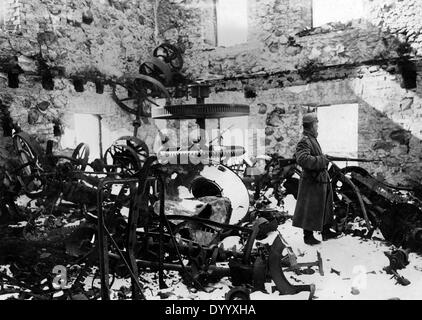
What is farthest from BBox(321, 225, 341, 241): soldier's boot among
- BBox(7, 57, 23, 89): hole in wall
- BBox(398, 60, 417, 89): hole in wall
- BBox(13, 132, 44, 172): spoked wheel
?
BBox(7, 57, 23, 89): hole in wall

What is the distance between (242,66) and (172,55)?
190cm

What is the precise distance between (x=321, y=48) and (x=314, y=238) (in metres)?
5.11

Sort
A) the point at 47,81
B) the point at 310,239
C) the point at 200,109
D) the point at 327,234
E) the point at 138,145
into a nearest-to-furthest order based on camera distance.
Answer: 1. the point at 310,239
2. the point at 327,234
3. the point at 200,109
4. the point at 138,145
5. the point at 47,81

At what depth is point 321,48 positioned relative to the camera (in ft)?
26.2

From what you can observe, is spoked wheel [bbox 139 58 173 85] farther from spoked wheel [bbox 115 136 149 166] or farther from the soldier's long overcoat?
the soldier's long overcoat

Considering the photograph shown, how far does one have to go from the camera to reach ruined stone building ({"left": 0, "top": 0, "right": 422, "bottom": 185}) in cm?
696

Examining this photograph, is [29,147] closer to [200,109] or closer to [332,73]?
[200,109]

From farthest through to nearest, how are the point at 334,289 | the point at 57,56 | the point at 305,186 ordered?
the point at 57,56 < the point at 305,186 < the point at 334,289

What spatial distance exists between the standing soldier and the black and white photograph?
0.02 m

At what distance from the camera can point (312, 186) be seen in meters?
4.04

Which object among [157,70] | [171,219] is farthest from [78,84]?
[171,219]

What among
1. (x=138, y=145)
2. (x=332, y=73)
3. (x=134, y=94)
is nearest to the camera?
(x=138, y=145)
